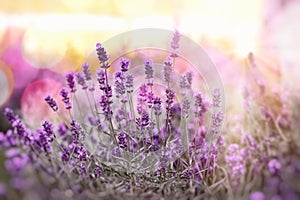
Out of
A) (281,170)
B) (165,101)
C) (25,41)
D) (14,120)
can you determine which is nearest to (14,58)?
(25,41)

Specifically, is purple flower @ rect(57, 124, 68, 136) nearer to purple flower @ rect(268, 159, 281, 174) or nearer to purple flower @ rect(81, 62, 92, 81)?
purple flower @ rect(81, 62, 92, 81)

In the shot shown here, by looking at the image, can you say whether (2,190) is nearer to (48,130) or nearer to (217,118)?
(48,130)

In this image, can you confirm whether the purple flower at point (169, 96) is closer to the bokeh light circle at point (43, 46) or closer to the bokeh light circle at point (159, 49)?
the bokeh light circle at point (159, 49)

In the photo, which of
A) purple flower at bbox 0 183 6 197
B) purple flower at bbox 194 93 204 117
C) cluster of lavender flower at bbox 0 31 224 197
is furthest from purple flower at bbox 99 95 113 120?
purple flower at bbox 0 183 6 197

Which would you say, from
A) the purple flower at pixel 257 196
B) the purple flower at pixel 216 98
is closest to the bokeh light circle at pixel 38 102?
the purple flower at pixel 216 98

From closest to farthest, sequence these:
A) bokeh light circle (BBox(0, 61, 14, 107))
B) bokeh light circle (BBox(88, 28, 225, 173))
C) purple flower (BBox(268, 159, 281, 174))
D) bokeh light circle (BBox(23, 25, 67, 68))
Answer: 1. bokeh light circle (BBox(88, 28, 225, 173))
2. purple flower (BBox(268, 159, 281, 174))
3. bokeh light circle (BBox(0, 61, 14, 107))
4. bokeh light circle (BBox(23, 25, 67, 68))

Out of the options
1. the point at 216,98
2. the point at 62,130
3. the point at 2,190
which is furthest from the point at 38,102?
the point at 216,98

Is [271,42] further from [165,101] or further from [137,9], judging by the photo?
[165,101]
